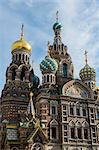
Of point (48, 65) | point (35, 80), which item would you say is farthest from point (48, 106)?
point (35, 80)

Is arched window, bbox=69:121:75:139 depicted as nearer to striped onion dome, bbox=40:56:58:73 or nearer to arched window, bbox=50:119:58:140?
arched window, bbox=50:119:58:140

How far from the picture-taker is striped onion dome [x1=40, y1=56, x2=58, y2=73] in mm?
31797

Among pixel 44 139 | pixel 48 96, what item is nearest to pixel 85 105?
pixel 48 96

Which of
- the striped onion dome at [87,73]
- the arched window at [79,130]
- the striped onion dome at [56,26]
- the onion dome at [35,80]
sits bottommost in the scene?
the arched window at [79,130]

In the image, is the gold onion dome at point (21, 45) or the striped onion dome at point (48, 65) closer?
the striped onion dome at point (48, 65)

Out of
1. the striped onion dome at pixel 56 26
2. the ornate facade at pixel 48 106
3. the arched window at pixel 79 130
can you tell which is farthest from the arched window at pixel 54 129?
the striped onion dome at pixel 56 26

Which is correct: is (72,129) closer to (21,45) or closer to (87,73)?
(87,73)

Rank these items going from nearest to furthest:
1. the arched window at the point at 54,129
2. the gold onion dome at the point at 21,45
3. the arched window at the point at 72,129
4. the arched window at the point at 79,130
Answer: the arched window at the point at 54,129 < the arched window at the point at 72,129 < the arched window at the point at 79,130 < the gold onion dome at the point at 21,45

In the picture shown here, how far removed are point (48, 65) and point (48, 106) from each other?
472 centimetres

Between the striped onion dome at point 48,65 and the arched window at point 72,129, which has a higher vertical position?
the striped onion dome at point 48,65

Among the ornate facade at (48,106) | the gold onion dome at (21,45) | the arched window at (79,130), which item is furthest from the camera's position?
the gold onion dome at (21,45)

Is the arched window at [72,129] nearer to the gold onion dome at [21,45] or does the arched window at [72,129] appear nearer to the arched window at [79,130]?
the arched window at [79,130]

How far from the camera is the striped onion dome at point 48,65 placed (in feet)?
104

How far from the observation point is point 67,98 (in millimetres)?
30516
